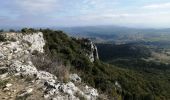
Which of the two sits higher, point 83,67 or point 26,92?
point 26,92

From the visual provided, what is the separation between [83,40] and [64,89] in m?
63.9

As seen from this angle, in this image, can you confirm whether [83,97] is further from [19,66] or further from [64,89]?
[19,66]

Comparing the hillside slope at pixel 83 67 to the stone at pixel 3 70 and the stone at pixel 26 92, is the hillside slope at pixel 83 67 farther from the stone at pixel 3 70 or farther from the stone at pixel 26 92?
the stone at pixel 26 92

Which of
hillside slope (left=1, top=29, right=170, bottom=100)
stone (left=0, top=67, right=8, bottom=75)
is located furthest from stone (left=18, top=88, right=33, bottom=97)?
hillside slope (left=1, top=29, right=170, bottom=100)

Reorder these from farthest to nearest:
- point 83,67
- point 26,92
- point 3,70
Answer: point 83,67
point 3,70
point 26,92

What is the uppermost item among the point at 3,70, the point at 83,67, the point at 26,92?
the point at 3,70

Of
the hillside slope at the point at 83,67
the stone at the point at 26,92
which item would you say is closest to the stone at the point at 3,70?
the hillside slope at the point at 83,67

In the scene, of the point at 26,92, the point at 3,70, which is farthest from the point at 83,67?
the point at 26,92

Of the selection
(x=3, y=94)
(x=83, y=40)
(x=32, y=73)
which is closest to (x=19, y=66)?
(x=32, y=73)

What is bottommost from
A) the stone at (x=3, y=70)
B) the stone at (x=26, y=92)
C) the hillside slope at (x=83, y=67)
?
the hillside slope at (x=83, y=67)

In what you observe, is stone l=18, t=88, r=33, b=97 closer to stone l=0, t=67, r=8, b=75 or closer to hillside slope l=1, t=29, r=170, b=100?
stone l=0, t=67, r=8, b=75

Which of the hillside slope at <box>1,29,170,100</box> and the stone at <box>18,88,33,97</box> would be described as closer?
the stone at <box>18,88,33,97</box>

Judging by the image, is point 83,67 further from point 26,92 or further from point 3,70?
point 26,92

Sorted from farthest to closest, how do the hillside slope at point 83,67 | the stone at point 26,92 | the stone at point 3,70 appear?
1. the hillside slope at point 83,67
2. the stone at point 3,70
3. the stone at point 26,92
